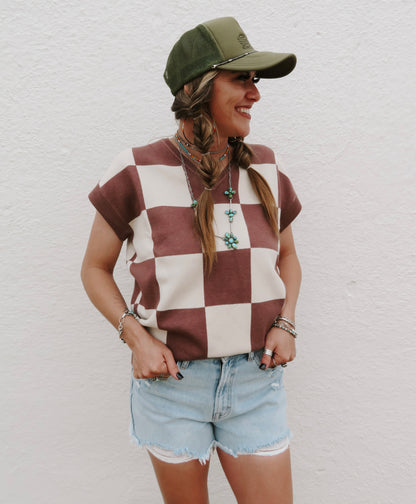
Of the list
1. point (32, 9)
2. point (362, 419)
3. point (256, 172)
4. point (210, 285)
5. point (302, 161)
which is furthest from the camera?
point (362, 419)

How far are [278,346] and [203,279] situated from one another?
0.93 feet

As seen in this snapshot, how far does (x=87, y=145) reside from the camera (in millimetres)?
1428

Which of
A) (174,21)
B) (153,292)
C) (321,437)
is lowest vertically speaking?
(321,437)

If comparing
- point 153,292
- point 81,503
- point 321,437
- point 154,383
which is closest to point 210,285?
point 153,292

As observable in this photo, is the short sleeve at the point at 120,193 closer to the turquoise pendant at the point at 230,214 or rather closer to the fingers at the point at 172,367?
the turquoise pendant at the point at 230,214

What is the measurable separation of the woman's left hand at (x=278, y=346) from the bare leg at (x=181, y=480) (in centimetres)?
34

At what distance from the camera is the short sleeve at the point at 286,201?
1.24 meters

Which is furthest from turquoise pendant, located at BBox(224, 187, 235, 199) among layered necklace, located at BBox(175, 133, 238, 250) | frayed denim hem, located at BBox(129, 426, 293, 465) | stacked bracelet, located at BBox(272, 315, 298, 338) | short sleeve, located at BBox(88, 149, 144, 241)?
frayed denim hem, located at BBox(129, 426, 293, 465)

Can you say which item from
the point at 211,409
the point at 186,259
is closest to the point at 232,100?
the point at 186,259

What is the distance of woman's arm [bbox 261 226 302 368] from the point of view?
1.13 metres

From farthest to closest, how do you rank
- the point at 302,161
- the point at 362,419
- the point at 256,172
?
the point at 362,419 → the point at 302,161 → the point at 256,172

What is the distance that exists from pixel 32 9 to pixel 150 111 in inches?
18.6

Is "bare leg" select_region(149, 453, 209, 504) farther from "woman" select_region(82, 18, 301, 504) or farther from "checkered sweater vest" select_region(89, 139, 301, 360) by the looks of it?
"checkered sweater vest" select_region(89, 139, 301, 360)

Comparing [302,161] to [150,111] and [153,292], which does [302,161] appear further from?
[153,292]
